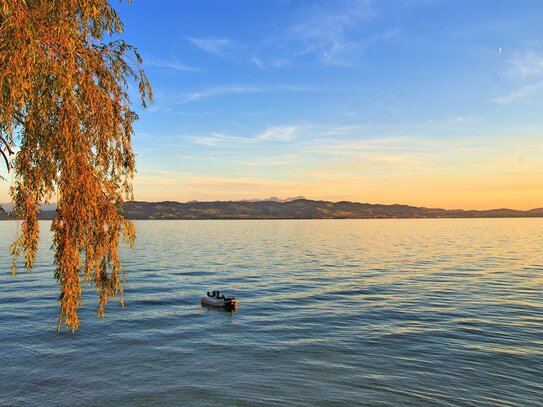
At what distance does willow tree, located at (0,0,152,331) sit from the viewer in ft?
35.5

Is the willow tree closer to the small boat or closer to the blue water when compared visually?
the blue water

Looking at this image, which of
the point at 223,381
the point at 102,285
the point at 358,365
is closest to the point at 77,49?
the point at 102,285

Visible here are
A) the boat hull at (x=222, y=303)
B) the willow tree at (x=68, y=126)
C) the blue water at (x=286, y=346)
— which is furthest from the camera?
the boat hull at (x=222, y=303)

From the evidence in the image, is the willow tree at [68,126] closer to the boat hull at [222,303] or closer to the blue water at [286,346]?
the blue water at [286,346]

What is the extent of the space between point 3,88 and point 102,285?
7.33 meters

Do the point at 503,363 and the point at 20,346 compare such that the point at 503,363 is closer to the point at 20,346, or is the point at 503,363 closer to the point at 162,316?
the point at 162,316

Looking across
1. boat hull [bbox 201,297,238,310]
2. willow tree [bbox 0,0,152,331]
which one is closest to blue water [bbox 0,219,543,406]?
boat hull [bbox 201,297,238,310]

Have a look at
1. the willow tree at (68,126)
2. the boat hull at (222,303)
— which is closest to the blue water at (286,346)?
the boat hull at (222,303)

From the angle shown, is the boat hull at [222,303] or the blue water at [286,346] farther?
the boat hull at [222,303]

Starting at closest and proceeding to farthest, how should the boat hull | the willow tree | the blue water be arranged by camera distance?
the willow tree, the blue water, the boat hull

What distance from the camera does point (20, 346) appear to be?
25.9 metres

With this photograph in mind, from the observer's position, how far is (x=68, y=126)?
12.1 meters

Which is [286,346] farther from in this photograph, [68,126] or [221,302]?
[68,126]

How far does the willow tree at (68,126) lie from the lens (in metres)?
10.8
